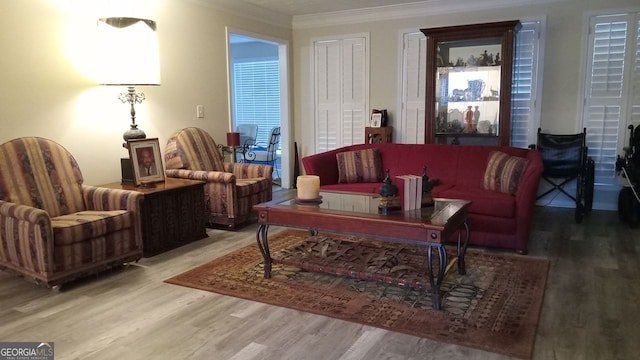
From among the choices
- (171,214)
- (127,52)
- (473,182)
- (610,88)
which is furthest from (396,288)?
(610,88)

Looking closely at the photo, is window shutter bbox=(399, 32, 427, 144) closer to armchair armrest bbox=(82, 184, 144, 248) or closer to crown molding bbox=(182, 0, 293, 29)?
crown molding bbox=(182, 0, 293, 29)

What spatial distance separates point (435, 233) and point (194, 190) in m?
2.41

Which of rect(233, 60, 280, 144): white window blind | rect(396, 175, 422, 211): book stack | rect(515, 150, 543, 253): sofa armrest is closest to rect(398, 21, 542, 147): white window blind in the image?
rect(515, 150, 543, 253): sofa armrest

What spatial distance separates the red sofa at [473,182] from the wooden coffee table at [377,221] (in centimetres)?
71

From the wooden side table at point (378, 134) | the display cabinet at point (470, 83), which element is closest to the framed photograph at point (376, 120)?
the wooden side table at point (378, 134)

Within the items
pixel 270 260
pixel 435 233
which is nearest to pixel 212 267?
pixel 270 260

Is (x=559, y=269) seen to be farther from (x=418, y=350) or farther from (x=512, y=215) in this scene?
(x=418, y=350)

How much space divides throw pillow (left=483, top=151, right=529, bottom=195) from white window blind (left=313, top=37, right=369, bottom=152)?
2.54m

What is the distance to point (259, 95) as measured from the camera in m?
9.89

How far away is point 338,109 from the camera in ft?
22.1

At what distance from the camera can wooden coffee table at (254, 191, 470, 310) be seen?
2658 mm

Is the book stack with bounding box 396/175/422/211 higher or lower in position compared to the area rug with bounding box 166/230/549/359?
higher

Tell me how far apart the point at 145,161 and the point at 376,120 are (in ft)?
10.5

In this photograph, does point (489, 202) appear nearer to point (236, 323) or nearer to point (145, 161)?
point (236, 323)
